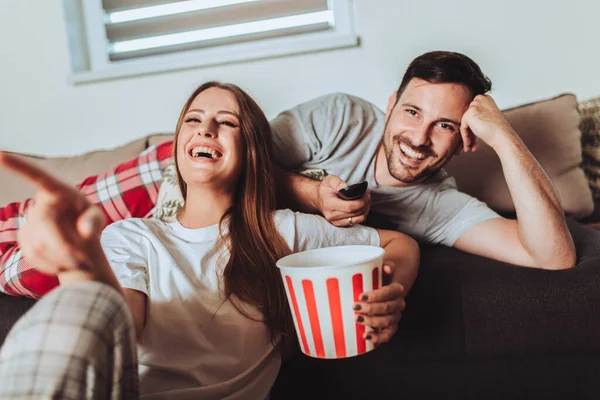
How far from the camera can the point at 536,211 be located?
1.08 metres

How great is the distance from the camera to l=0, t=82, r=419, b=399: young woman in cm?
57

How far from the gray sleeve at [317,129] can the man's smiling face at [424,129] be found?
134 millimetres

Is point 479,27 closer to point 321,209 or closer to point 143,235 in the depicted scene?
point 321,209

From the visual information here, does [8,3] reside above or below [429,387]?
above

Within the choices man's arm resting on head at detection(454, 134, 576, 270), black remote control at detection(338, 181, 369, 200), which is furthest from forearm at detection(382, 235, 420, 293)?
man's arm resting on head at detection(454, 134, 576, 270)

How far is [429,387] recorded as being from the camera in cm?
107

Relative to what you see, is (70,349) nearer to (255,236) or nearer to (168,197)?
(255,236)

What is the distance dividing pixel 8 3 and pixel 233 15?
1.00 meters

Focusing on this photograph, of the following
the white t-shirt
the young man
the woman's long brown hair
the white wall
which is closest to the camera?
the white t-shirt

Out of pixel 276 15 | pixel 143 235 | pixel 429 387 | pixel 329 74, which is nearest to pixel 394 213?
pixel 429 387

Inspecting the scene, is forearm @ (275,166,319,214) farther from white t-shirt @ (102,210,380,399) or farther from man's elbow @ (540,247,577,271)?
man's elbow @ (540,247,577,271)

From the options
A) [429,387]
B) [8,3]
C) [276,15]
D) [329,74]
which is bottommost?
[429,387]

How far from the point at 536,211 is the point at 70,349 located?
0.92 m

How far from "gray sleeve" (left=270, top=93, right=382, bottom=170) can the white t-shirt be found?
0.32 meters
